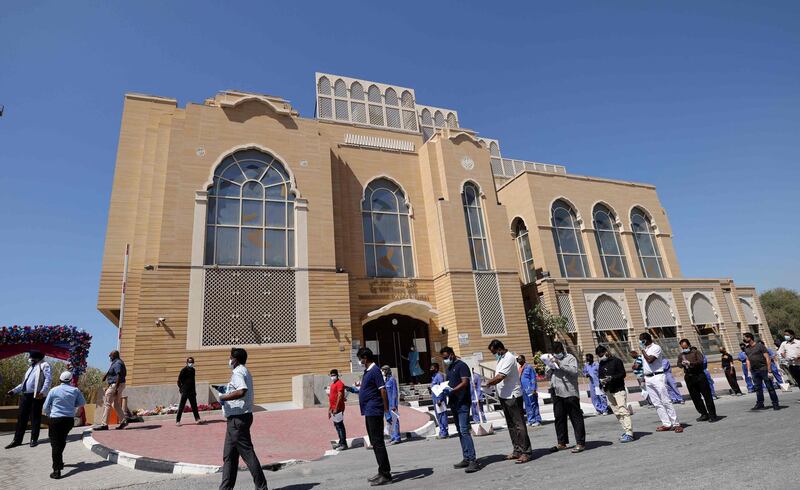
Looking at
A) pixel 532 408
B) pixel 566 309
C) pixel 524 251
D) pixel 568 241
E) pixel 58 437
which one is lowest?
pixel 532 408

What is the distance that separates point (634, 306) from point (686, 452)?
71.4ft

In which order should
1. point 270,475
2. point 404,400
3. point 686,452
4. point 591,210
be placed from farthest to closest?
point 591,210 → point 404,400 → point 270,475 → point 686,452

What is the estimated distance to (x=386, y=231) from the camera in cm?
2217

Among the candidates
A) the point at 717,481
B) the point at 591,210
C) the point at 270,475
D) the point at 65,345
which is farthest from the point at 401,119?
the point at 717,481

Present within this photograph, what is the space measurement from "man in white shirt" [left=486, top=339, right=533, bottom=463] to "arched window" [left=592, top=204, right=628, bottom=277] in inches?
923

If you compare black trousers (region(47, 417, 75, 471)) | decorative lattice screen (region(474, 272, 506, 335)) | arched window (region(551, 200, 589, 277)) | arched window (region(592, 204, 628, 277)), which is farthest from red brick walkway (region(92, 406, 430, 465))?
arched window (region(592, 204, 628, 277))

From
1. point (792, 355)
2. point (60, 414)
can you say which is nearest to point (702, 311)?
point (792, 355)

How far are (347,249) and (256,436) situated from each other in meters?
11.5

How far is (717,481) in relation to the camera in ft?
13.6

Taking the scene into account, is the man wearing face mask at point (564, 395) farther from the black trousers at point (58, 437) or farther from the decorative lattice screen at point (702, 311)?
the decorative lattice screen at point (702, 311)

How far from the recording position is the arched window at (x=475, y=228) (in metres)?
22.0

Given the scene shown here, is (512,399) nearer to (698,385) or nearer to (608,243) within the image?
(698,385)

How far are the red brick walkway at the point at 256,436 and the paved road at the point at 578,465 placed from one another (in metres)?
0.70

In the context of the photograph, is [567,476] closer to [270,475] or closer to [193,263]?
[270,475]
